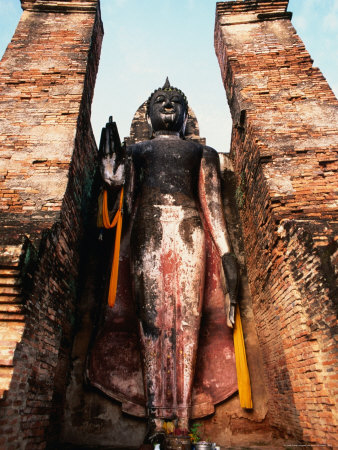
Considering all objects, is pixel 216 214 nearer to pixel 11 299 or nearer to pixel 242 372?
pixel 242 372

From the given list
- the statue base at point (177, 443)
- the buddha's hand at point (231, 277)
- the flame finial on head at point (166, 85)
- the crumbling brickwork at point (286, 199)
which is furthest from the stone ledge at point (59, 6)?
the statue base at point (177, 443)

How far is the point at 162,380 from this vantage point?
3.89m

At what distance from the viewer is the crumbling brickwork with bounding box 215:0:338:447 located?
329 centimetres

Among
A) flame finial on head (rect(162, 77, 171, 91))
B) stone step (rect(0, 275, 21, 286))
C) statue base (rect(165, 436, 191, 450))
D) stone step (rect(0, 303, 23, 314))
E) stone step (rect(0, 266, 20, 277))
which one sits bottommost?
statue base (rect(165, 436, 191, 450))

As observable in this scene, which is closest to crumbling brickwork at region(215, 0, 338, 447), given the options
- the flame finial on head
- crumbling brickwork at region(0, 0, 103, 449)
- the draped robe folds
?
the draped robe folds

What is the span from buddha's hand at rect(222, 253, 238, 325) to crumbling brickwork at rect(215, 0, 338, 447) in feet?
1.35

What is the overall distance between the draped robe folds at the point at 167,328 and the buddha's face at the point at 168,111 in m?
1.78

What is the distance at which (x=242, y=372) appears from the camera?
13.8 ft

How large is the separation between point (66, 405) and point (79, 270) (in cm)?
185

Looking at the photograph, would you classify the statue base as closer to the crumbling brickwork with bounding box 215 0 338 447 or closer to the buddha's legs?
the buddha's legs

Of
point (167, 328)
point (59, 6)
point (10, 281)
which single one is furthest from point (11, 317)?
point (59, 6)

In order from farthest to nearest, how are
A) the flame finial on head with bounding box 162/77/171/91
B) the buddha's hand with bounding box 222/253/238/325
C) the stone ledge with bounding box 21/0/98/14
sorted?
the stone ledge with bounding box 21/0/98/14, the flame finial on head with bounding box 162/77/171/91, the buddha's hand with bounding box 222/253/238/325

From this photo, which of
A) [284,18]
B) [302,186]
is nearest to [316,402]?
[302,186]

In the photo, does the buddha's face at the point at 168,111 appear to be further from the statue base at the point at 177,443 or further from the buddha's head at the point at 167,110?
the statue base at the point at 177,443
